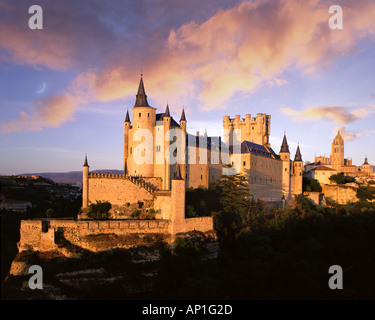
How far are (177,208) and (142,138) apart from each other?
1100cm

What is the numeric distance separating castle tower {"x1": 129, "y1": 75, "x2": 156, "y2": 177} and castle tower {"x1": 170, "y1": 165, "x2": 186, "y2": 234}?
26.1 ft

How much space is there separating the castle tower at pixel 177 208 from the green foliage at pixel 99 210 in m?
7.32

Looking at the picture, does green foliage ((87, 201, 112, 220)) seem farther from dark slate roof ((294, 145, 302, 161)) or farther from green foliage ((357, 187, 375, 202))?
green foliage ((357, 187, 375, 202))

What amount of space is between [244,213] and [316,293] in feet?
41.2

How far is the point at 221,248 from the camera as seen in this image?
112 feet

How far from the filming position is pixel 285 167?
5756cm

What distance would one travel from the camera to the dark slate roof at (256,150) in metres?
50.0

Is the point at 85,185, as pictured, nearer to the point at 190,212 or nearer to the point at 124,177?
the point at 124,177

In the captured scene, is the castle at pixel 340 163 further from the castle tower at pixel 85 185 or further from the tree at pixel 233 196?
the castle tower at pixel 85 185

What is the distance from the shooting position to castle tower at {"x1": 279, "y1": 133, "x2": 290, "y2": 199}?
5681cm

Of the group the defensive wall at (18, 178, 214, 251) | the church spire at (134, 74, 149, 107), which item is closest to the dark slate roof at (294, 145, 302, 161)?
the church spire at (134, 74, 149, 107)

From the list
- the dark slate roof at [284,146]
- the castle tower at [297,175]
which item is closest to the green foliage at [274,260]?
the castle tower at [297,175]
